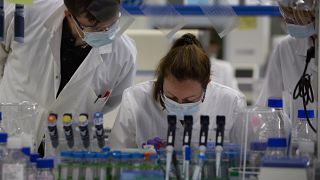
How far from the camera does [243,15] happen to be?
4289mm

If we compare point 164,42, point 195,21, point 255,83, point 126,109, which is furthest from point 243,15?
point 195,21

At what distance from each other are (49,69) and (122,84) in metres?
0.39

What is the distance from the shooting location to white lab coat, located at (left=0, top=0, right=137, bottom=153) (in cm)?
305

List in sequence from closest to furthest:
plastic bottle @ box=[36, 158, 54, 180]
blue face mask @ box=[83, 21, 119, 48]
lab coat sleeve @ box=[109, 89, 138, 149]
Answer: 1. plastic bottle @ box=[36, 158, 54, 180]
2. blue face mask @ box=[83, 21, 119, 48]
3. lab coat sleeve @ box=[109, 89, 138, 149]

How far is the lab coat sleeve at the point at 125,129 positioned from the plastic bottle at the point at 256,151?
72 cm

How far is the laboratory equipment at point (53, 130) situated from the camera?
2.17m

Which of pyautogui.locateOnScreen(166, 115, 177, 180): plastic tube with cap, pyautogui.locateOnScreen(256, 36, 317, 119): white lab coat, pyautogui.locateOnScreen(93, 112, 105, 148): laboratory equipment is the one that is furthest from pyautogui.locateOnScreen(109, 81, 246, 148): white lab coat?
pyautogui.locateOnScreen(256, 36, 317, 119): white lab coat

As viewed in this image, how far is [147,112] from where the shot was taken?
9.53ft

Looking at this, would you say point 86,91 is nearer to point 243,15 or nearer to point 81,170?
point 81,170

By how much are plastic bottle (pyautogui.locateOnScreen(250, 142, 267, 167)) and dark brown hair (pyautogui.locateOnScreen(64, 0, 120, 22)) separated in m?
0.79

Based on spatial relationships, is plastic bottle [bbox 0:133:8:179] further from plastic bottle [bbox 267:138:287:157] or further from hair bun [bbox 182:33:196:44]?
hair bun [bbox 182:33:196:44]

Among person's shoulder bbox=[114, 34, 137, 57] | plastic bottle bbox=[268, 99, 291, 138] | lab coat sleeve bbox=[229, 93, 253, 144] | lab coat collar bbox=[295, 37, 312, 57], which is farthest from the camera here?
lab coat collar bbox=[295, 37, 312, 57]

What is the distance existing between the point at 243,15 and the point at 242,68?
3.69 metres

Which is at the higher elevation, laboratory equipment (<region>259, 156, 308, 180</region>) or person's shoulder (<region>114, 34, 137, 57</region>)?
person's shoulder (<region>114, 34, 137, 57</region>)
